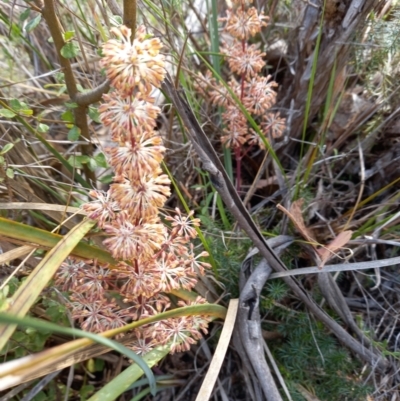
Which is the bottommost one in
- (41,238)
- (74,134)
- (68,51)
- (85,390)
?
(85,390)

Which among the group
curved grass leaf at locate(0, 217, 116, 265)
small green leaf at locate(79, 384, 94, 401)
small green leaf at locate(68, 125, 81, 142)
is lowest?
small green leaf at locate(79, 384, 94, 401)

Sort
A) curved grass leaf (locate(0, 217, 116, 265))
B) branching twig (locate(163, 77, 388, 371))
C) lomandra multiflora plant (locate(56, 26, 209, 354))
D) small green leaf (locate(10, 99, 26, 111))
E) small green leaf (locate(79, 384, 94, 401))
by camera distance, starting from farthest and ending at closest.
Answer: small green leaf (locate(79, 384, 94, 401))
small green leaf (locate(10, 99, 26, 111))
branching twig (locate(163, 77, 388, 371))
curved grass leaf (locate(0, 217, 116, 265))
lomandra multiflora plant (locate(56, 26, 209, 354))

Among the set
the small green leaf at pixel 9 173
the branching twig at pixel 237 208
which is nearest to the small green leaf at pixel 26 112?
the small green leaf at pixel 9 173

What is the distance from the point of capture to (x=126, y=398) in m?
1.41

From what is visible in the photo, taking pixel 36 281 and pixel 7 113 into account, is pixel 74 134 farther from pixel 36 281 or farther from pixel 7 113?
pixel 36 281

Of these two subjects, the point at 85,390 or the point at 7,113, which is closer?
the point at 7,113

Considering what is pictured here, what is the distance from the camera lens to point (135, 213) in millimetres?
858

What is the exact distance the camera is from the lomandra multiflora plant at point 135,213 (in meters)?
0.77

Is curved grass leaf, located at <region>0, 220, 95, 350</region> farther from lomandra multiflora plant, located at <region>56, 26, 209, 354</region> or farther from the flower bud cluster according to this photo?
the flower bud cluster

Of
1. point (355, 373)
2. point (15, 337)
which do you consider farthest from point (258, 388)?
point (15, 337)

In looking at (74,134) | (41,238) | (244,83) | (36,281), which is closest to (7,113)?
(74,134)

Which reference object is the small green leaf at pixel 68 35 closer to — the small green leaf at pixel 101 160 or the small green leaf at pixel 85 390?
the small green leaf at pixel 101 160

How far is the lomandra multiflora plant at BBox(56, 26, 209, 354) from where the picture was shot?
0.77m

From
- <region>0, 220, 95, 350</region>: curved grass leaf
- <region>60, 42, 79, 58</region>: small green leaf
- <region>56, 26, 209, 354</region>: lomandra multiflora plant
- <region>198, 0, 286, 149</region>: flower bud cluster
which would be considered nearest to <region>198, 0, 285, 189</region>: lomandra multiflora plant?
<region>198, 0, 286, 149</region>: flower bud cluster
